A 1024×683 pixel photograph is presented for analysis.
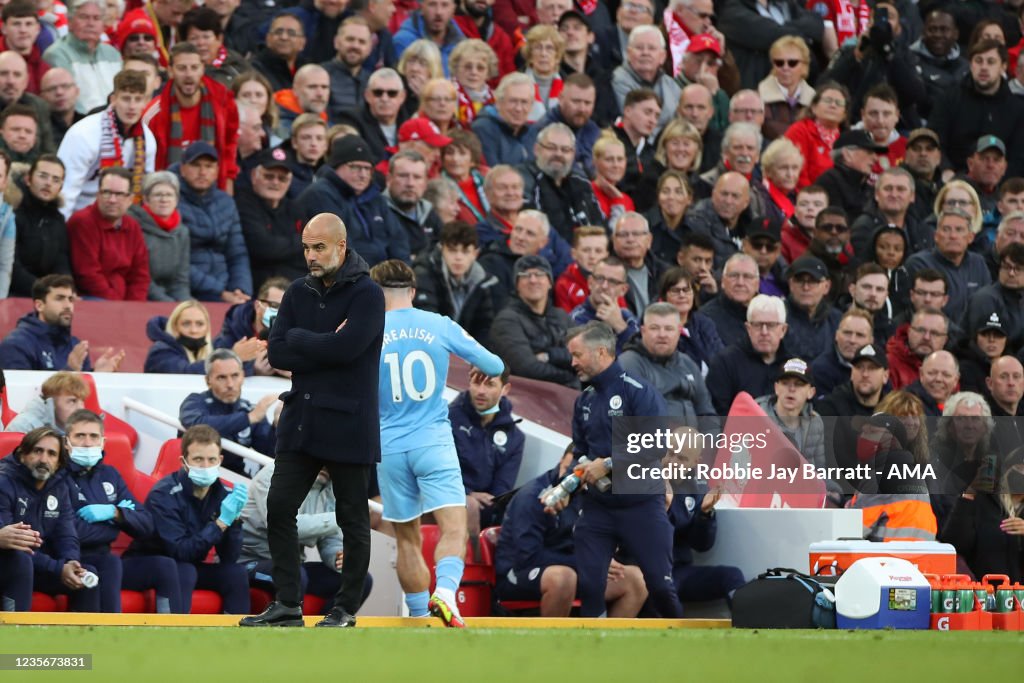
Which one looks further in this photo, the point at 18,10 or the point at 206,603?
the point at 18,10

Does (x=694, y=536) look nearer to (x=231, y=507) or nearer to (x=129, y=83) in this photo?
(x=231, y=507)

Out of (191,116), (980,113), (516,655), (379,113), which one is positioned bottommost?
(516,655)

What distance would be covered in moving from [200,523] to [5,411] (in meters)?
1.88

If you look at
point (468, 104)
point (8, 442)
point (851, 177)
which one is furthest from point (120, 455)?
point (851, 177)

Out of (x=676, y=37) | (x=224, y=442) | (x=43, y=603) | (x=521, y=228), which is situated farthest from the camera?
(x=676, y=37)

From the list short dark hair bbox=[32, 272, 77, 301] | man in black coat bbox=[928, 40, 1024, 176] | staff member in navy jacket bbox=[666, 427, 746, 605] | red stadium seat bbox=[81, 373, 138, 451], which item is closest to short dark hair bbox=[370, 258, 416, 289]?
staff member in navy jacket bbox=[666, 427, 746, 605]

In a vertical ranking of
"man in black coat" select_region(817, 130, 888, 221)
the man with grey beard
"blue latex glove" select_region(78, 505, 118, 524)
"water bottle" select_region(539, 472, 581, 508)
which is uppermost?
"man in black coat" select_region(817, 130, 888, 221)

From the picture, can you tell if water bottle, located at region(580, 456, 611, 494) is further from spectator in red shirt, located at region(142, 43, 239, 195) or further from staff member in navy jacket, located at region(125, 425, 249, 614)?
spectator in red shirt, located at region(142, 43, 239, 195)

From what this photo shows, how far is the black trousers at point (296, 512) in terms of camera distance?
874 cm

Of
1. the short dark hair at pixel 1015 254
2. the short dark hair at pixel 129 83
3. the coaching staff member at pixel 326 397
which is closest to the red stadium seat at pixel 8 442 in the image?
the coaching staff member at pixel 326 397

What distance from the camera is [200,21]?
609 inches

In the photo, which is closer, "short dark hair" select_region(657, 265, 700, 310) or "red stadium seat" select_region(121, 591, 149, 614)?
"red stadium seat" select_region(121, 591, 149, 614)

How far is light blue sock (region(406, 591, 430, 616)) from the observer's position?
32.3ft

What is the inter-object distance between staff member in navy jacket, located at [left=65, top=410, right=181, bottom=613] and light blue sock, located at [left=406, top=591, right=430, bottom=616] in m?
1.51
